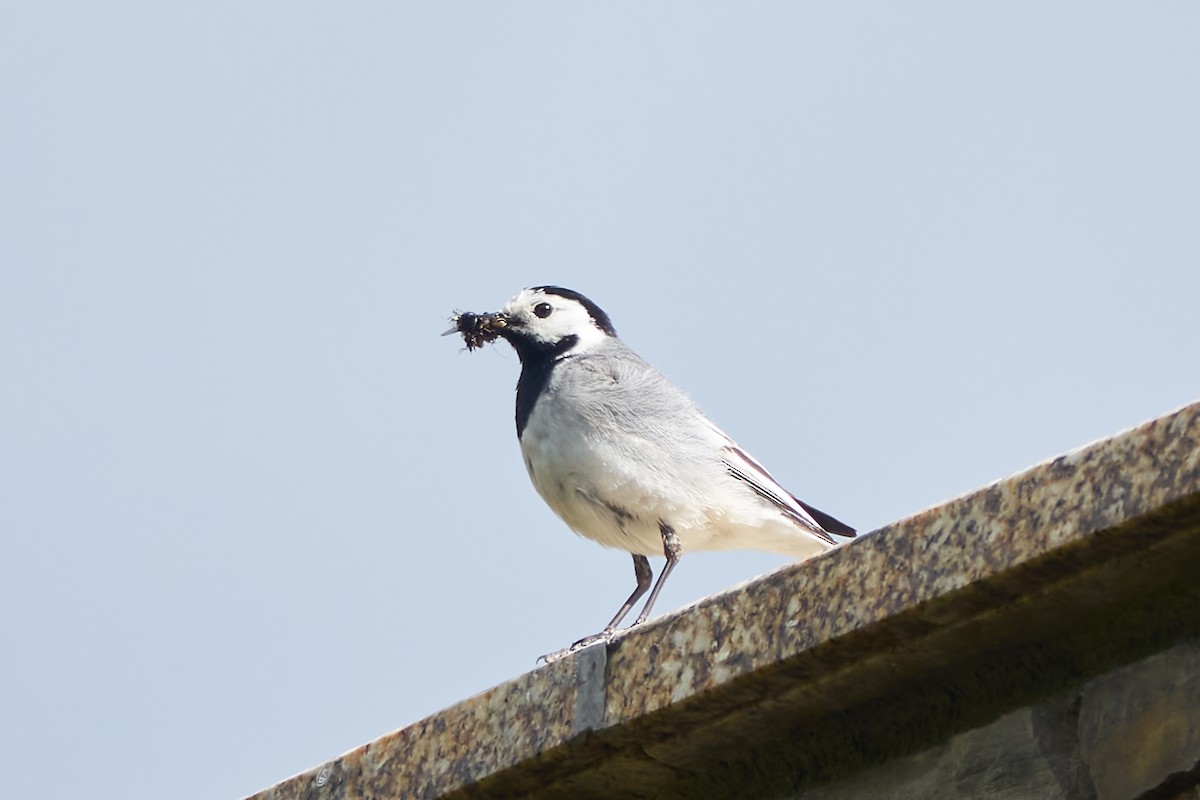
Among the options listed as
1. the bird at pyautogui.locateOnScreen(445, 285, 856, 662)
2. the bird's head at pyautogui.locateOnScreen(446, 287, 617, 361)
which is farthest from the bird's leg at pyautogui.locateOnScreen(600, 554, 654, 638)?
the bird's head at pyautogui.locateOnScreen(446, 287, 617, 361)

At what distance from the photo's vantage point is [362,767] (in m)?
3.12

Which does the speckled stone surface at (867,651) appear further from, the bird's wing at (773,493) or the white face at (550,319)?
the white face at (550,319)

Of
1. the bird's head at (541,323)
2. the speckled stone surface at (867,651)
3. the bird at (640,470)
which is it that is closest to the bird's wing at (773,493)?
the bird at (640,470)

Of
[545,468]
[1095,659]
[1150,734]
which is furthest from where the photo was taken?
[545,468]

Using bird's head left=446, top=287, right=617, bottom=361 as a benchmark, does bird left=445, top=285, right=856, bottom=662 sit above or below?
below

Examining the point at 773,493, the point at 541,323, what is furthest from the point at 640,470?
the point at 541,323

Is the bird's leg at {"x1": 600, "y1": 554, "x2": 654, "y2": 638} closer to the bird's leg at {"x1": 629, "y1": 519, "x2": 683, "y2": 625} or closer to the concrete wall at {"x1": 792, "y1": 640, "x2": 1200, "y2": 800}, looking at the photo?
the bird's leg at {"x1": 629, "y1": 519, "x2": 683, "y2": 625}

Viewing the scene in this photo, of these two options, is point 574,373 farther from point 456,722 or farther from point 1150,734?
point 1150,734

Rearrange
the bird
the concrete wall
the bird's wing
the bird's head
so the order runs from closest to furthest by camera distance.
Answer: the concrete wall → the bird → the bird's wing → the bird's head

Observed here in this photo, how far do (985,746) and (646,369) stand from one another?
4235mm

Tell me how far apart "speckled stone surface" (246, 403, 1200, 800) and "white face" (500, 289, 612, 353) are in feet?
13.6

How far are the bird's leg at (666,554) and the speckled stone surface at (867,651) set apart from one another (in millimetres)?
3148

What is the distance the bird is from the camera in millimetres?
6047

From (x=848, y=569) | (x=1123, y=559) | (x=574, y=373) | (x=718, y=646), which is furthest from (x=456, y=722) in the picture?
(x=574, y=373)
